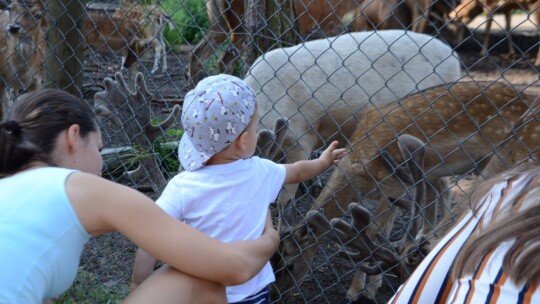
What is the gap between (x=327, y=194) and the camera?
483cm

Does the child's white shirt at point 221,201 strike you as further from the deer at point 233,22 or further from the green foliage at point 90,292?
the deer at point 233,22

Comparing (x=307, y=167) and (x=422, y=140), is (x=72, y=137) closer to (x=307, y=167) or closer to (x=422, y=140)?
(x=307, y=167)

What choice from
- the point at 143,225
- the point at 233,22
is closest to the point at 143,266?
the point at 143,225

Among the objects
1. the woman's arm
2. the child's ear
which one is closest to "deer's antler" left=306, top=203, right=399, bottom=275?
the child's ear

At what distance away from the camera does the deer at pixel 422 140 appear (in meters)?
4.34

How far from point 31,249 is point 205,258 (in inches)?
20.1

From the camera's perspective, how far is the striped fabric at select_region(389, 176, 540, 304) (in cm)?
153

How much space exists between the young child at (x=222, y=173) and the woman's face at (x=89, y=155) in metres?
0.27

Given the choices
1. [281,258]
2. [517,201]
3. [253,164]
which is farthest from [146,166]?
[517,201]

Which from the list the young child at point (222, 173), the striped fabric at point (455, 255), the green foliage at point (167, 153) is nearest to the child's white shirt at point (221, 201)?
the young child at point (222, 173)

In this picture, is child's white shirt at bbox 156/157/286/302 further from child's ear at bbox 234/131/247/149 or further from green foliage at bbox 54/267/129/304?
green foliage at bbox 54/267/129/304

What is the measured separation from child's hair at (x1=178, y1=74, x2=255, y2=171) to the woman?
335mm

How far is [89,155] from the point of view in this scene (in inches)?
99.8

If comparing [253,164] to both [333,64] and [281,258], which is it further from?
[333,64]
